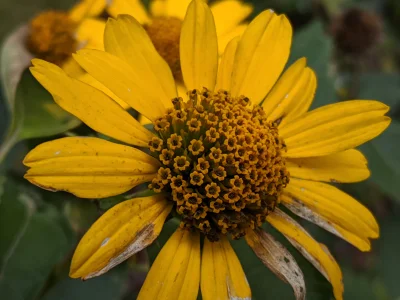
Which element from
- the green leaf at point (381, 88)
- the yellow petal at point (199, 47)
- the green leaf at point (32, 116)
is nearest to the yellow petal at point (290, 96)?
the yellow petal at point (199, 47)

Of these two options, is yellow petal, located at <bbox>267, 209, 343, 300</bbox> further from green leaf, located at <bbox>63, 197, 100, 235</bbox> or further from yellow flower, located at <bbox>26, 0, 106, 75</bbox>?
yellow flower, located at <bbox>26, 0, 106, 75</bbox>

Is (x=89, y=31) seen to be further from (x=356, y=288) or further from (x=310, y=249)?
(x=356, y=288)

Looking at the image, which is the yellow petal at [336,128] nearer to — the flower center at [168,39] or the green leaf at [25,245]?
the flower center at [168,39]

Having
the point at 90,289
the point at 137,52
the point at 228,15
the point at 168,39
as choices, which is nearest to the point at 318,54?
the point at 228,15

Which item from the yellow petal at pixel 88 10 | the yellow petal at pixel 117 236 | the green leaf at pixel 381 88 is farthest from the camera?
the green leaf at pixel 381 88

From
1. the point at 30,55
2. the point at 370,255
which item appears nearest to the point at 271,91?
the point at 30,55

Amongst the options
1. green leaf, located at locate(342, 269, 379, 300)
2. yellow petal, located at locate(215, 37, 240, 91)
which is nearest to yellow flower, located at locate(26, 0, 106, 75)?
yellow petal, located at locate(215, 37, 240, 91)
